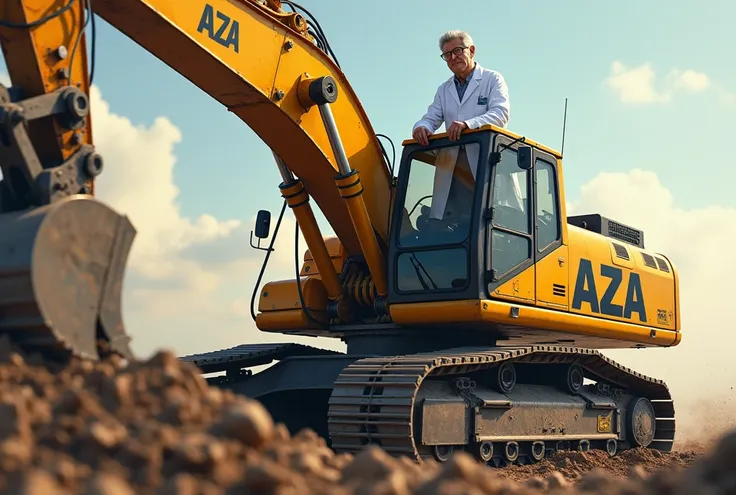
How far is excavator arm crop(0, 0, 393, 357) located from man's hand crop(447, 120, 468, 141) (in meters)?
0.82

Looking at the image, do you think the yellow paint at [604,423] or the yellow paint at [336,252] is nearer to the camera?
the yellow paint at [336,252]

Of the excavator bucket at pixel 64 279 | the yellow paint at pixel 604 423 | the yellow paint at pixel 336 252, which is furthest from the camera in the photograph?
the yellow paint at pixel 604 423

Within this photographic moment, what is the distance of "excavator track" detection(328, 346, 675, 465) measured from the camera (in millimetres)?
6914

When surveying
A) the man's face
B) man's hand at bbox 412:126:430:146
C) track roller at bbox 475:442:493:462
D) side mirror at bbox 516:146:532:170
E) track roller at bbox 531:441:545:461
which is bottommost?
track roller at bbox 531:441:545:461

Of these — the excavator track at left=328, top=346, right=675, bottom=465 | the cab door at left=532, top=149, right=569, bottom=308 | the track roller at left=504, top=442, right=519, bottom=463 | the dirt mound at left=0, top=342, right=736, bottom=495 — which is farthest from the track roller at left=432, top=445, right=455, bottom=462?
the dirt mound at left=0, top=342, right=736, bottom=495

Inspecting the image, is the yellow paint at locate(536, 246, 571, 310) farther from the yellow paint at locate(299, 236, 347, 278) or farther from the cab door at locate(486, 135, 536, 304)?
the yellow paint at locate(299, 236, 347, 278)

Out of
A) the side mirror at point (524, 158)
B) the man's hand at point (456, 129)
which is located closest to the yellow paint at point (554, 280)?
the side mirror at point (524, 158)

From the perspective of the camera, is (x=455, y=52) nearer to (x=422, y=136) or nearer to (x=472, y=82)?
(x=472, y=82)

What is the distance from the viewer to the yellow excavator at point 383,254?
18.1 feet

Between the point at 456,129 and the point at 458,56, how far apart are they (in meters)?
0.90

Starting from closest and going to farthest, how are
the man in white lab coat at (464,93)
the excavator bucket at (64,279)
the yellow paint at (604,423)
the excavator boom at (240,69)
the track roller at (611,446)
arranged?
the excavator bucket at (64,279) → the excavator boom at (240,69) → the man in white lab coat at (464,93) → the yellow paint at (604,423) → the track roller at (611,446)

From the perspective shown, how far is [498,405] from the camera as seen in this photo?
7.79m

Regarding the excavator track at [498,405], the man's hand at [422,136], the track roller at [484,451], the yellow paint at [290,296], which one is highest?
the man's hand at [422,136]

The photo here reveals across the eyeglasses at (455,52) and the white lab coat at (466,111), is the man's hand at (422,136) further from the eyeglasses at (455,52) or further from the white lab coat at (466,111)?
the eyeglasses at (455,52)
